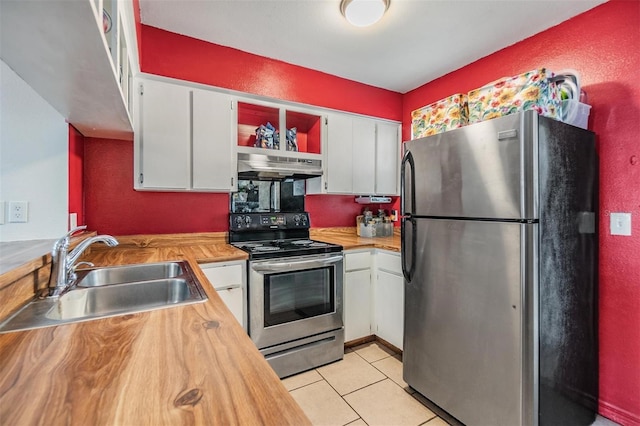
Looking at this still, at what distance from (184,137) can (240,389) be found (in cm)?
208

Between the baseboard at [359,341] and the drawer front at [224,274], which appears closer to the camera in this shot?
the drawer front at [224,274]

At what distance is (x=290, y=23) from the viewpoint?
214 cm

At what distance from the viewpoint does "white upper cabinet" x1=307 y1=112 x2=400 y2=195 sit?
2848 millimetres

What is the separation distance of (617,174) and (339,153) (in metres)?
1.96

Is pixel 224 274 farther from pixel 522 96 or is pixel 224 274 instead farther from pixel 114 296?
pixel 522 96

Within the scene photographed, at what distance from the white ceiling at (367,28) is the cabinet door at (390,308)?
1875mm

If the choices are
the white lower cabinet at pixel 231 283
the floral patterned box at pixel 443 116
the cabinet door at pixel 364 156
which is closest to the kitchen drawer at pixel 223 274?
the white lower cabinet at pixel 231 283

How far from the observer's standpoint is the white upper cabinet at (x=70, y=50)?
2.50 ft

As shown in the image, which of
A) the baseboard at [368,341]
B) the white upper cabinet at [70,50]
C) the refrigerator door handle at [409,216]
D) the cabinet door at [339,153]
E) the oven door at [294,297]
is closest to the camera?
the white upper cabinet at [70,50]

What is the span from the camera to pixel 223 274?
199 centimetres

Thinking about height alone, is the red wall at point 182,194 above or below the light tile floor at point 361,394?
above

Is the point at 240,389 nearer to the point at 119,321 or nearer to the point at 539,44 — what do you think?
the point at 119,321

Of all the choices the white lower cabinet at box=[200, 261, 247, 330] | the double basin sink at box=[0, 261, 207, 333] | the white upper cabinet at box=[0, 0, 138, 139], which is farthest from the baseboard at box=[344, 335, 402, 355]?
the white upper cabinet at box=[0, 0, 138, 139]

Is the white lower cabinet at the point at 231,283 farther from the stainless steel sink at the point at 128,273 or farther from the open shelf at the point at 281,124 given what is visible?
the open shelf at the point at 281,124
